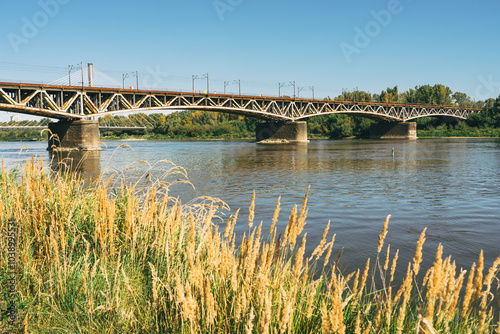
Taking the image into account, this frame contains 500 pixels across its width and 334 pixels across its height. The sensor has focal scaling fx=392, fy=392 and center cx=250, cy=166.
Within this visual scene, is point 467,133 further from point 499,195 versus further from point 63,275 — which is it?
point 63,275

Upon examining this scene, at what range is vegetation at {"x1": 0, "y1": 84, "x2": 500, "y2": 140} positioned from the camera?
119844mm

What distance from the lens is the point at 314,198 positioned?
1460 cm

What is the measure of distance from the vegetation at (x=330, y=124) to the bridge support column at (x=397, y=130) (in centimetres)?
726

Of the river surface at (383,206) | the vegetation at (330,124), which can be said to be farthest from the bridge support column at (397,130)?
the river surface at (383,206)

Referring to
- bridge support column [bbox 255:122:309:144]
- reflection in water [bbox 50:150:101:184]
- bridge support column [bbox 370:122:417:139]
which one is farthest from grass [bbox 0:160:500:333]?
bridge support column [bbox 370:122:417:139]

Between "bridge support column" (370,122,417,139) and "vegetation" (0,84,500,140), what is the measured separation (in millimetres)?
7261

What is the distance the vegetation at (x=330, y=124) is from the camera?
11984 centimetres

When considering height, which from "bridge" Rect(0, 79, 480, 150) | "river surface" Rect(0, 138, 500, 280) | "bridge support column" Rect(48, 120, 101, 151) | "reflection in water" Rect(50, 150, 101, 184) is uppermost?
"bridge" Rect(0, 79, 480, 150)

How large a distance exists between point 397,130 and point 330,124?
26.4 meters

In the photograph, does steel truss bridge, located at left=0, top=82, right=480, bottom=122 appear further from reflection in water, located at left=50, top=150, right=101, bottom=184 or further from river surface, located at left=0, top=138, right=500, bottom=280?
river surface, located at left=0, top=138, right=500, bottom=280

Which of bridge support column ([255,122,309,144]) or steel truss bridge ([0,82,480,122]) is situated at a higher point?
steel truss bridge ([0,82,480,122])

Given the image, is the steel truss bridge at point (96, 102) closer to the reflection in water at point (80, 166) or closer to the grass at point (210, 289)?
the reflection in water at point (80, 166)

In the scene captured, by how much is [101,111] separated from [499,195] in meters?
60.4

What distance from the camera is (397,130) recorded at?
11406 cm
